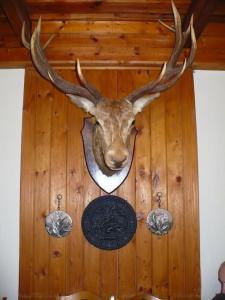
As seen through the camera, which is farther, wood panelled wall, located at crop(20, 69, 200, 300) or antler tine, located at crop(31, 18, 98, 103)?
wood panelled wall, located at crop(20, 69, 200, 300)

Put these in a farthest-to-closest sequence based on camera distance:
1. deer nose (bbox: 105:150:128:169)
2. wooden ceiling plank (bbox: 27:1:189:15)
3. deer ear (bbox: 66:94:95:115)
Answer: wooden ceiling plank (bbox: 27:1:189:15) < deer ear (bbox: 66:94:95:115) < deer nose (bbox: 105:150:128:169)

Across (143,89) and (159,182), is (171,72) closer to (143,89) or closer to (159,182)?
(143,89)

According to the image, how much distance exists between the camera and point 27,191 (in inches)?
89.9

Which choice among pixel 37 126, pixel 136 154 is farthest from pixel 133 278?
pixel 37 126

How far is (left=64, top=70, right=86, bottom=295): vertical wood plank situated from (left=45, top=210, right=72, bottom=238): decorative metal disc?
0.12 ft

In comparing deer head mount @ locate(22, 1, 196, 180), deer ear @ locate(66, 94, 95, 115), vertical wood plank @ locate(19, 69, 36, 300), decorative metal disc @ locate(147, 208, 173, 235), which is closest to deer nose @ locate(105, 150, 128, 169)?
deer head mount @ locate(22, 1, 196, 180)

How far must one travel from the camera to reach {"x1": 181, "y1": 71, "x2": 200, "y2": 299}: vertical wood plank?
2.27 meters

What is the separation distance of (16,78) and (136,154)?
104 centimetres

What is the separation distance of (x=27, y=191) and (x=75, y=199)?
1.11ft

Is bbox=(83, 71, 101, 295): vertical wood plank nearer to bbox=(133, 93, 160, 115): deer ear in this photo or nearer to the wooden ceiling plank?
bbox=(133, 93, 160, 115): deer ear

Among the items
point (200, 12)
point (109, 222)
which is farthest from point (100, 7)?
point (109, 222)

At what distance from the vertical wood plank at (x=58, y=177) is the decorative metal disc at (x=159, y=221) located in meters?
0.60

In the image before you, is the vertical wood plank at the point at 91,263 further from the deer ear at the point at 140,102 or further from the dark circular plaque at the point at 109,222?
the deer ear at the point at 140,102

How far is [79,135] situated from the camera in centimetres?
234
